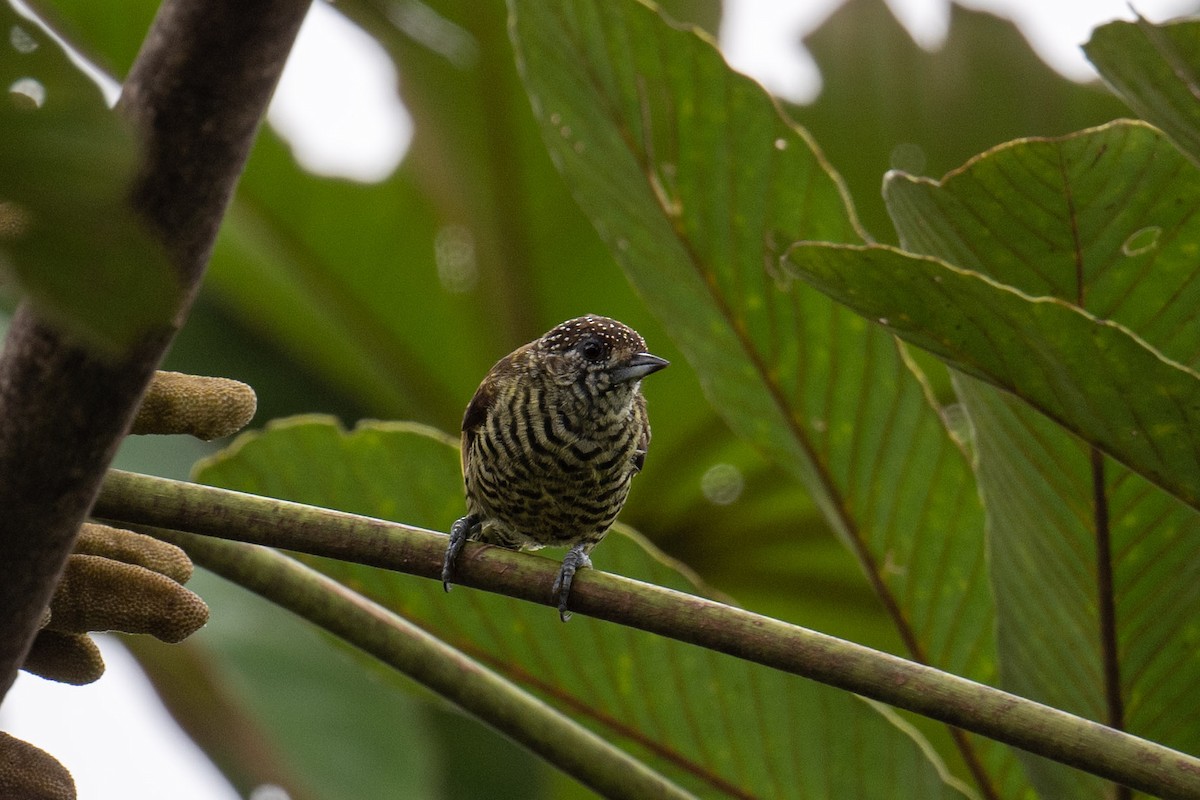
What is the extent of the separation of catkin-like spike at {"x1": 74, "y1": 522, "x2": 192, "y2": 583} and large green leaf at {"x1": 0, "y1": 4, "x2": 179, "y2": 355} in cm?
99

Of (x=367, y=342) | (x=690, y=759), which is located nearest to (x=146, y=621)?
(x=690, y=759)

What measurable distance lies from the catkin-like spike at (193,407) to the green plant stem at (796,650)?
12 cm

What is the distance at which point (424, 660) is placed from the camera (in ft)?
5.22

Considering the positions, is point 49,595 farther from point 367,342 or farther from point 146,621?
point 367,342

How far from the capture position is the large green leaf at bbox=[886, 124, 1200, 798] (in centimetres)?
171

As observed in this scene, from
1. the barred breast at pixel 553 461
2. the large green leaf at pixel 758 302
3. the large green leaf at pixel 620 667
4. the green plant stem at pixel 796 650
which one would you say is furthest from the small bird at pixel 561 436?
the green plant stem at pixel 796 650

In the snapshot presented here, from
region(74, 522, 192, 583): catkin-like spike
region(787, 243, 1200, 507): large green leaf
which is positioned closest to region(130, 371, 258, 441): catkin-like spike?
region(74, 522, 192, 583): catkin-like spike

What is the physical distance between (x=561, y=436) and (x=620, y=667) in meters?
0.58

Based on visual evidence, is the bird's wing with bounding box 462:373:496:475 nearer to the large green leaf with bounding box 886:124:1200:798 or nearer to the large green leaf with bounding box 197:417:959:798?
the large green leaf with bounding box 197:417:959:798

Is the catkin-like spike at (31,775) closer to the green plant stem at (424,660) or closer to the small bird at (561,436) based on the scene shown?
the green plant stem at (424,660)

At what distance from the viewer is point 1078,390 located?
4.64ft

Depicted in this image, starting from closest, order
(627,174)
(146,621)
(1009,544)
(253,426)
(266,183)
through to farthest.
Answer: (146,621)
(1009,544)
(627,174)
(266,183)
(253,426)

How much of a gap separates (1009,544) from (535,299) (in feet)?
6.67

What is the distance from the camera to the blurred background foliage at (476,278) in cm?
358
